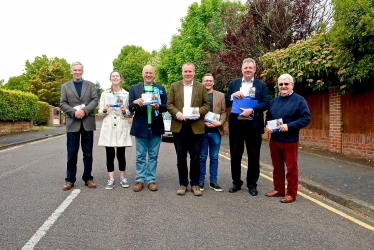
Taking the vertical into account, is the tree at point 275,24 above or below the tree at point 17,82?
below

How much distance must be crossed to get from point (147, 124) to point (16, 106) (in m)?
22.2

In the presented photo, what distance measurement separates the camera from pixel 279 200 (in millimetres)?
6031

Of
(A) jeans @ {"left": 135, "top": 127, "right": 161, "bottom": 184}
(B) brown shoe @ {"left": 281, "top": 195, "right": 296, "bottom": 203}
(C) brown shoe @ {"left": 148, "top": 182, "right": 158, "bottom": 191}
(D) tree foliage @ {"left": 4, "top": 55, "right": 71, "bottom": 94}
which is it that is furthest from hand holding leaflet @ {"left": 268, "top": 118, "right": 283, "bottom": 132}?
(D) tree foliage @ {"left": 4, "top": 55, "right": 71, "bottom": 94}

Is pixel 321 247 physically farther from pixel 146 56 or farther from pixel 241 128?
pixel 146 56

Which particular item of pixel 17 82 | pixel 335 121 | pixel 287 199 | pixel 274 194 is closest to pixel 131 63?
pixel 17 82

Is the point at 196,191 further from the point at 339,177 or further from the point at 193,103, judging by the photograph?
the point at 339,177

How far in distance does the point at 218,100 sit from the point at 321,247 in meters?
3.44

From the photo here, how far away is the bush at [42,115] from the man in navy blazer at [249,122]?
37.0m

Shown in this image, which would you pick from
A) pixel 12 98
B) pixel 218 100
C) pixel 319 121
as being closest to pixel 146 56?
pixel 12 98

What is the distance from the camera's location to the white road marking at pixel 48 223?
391 cm

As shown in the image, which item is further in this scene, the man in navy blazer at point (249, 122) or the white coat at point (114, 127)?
the white coat at point (114, 127)

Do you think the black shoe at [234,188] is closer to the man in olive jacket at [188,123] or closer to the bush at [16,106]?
the man in olive jacket at [188,123]

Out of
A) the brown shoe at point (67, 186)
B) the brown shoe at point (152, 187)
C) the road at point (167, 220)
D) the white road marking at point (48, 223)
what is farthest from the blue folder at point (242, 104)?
the brown shoe at point (67, 186)

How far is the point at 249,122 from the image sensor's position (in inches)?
249
